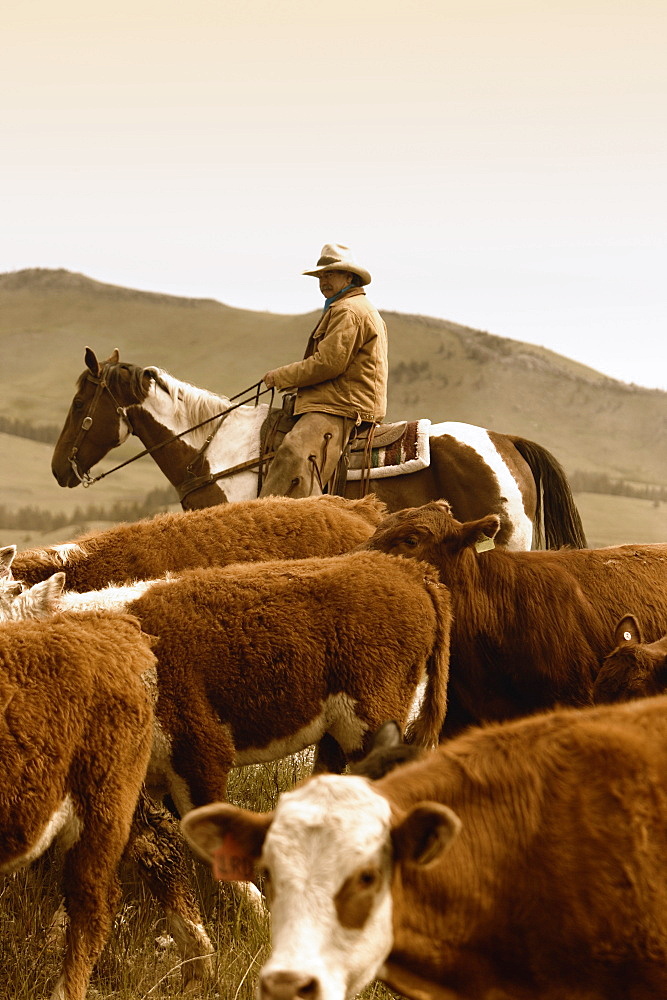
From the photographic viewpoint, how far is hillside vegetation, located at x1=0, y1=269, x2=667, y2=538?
30.0 m

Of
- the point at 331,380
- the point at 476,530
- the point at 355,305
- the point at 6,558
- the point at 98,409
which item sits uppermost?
the point at 355,305

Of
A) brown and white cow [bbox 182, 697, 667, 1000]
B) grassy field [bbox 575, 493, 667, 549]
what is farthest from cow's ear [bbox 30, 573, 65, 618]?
grassy field [bbox 575, 493, 667, 549]

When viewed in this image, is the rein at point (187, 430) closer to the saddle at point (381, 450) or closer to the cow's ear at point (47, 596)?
the saddle at point (381, 450)

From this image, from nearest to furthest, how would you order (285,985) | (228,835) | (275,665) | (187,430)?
(285,985)
(228,835)
(275,665)
(187,430)

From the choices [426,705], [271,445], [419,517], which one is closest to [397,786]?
[426,705]

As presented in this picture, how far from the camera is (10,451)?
26141mm

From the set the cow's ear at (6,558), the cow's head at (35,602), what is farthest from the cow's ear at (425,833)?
the cow's ear at (6,558)

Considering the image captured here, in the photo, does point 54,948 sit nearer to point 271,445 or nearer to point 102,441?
point 271,445

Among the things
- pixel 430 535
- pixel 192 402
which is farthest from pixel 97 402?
pixel 430 535

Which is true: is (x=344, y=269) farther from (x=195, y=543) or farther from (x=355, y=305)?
(x=195, y=543)

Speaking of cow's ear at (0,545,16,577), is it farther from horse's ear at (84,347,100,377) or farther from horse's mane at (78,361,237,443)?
horse's ear at (84,347,100,377)

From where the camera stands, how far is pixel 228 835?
113 inches

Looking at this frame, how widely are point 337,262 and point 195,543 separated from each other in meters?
4.12

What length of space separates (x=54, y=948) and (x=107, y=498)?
24166 millimetres
